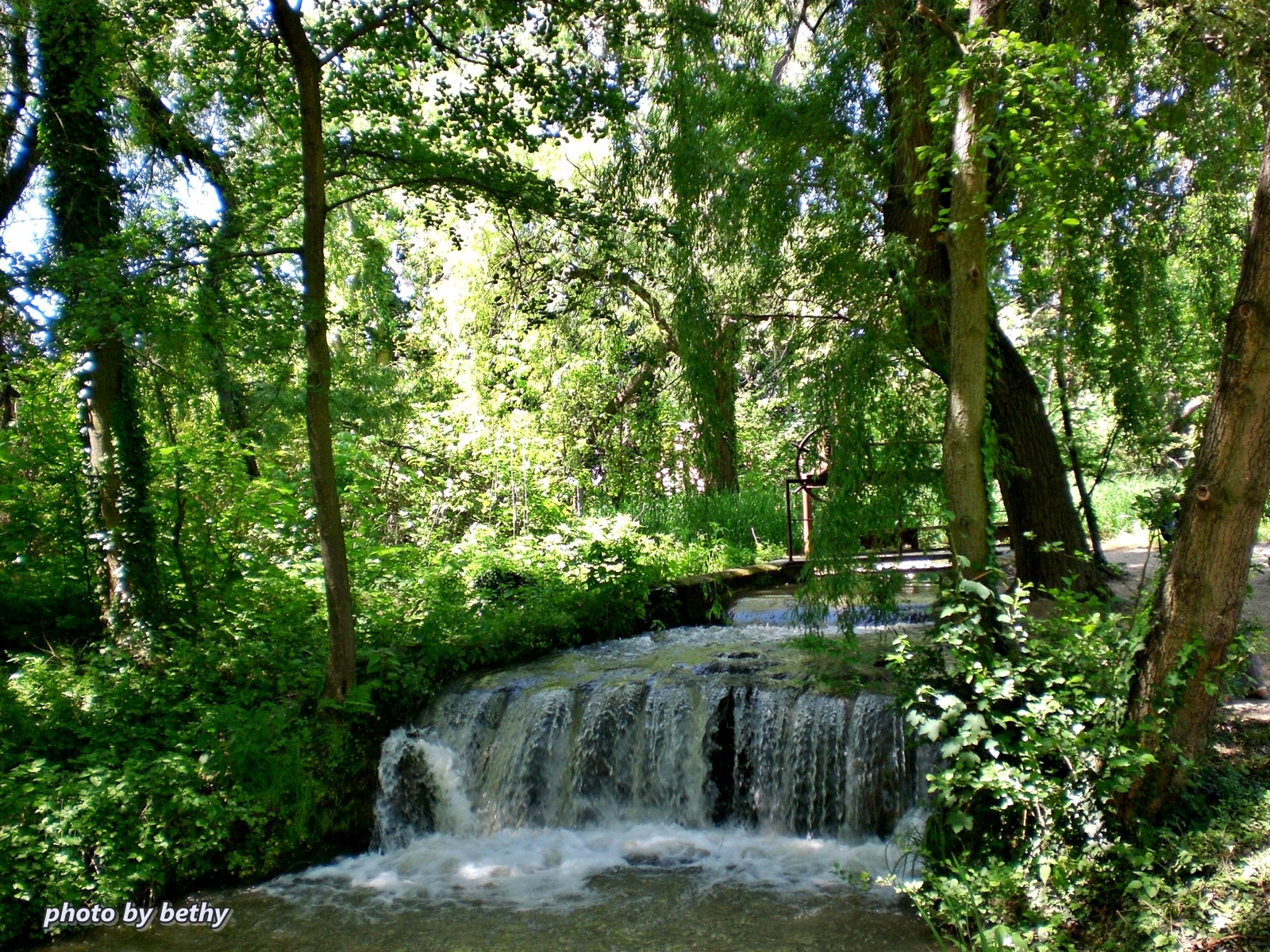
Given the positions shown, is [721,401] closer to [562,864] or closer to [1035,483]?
[1035,483]

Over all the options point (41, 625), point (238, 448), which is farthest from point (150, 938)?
point (238, 448)

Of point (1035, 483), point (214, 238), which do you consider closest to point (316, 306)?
point (214, 238)

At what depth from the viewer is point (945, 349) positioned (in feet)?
18.9

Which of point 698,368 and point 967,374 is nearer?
point 967,374

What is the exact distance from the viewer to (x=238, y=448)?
781 centimetres

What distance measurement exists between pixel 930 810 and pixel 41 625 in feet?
20.7

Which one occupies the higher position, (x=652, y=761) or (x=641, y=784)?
(x=652, y=761)

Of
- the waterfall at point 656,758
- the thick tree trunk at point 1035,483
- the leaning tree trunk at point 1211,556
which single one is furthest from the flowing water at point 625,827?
the thick tree trunk at point 1035,483

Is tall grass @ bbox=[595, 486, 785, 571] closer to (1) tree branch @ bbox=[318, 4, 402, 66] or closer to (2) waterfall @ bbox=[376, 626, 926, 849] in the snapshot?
(2) waterfall @ bbox=[376, 626, 926, 849]

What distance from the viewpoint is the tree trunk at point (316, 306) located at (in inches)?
216

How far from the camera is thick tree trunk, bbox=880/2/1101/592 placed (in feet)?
17.9

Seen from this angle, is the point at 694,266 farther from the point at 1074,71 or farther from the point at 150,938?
the point at 150,938

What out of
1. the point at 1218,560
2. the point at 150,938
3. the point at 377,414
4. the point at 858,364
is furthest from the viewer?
the point at 377,414

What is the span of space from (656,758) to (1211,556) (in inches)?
141
